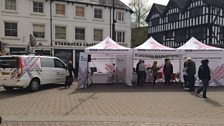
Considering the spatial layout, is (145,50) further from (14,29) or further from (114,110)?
(14,29)

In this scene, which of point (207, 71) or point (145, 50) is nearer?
point (207, 71)

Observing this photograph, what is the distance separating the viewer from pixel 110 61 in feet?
61.0

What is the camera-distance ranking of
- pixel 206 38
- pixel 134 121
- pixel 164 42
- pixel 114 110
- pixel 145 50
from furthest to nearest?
1. pixel 164 42
2. pixel 206 38
3. pixel 145 50
4. pixel 114 110
5. pixel 134 121

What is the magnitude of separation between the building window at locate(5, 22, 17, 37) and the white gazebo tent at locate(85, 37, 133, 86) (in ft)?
44.3

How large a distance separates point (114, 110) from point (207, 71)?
16.8ft

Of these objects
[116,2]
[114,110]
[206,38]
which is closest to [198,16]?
[206,38]

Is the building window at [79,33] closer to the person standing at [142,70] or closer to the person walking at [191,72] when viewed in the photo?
the person standing at [142,70]

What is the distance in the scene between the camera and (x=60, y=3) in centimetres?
3050

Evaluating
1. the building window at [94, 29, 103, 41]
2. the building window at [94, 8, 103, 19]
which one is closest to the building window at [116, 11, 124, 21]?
the building window at [94, 8, 103, 19]

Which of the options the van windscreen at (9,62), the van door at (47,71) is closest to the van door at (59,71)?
the van door at (47,71)

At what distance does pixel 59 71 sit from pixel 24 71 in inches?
116

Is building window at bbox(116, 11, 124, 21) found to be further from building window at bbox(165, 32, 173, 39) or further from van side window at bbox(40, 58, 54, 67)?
van side window at bbox(40, 58, 54, 67)

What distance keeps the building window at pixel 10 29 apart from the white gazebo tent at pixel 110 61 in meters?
13.5

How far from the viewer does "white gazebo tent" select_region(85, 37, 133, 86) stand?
15.8m
